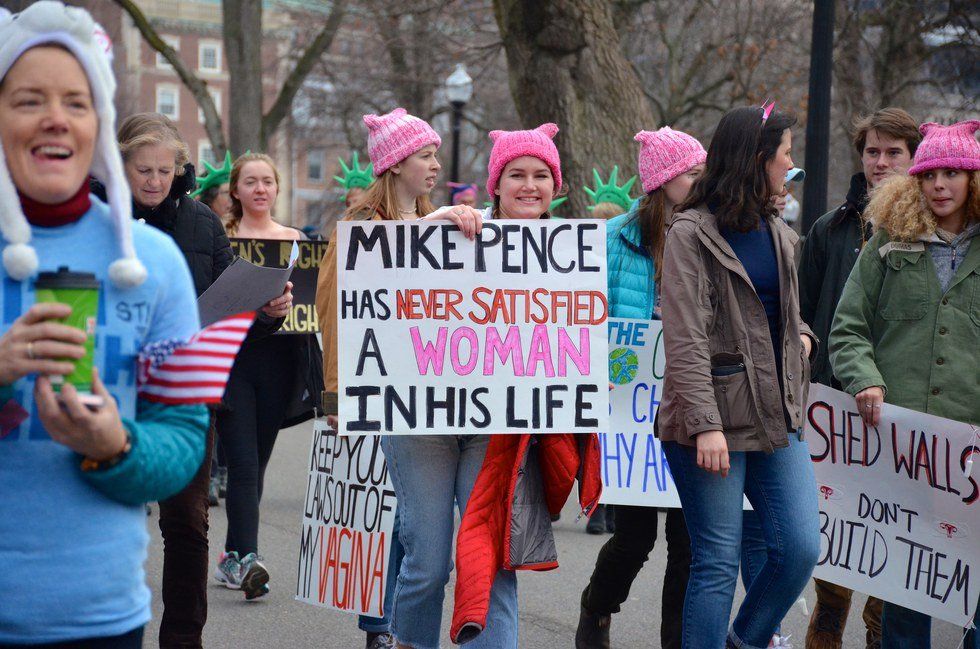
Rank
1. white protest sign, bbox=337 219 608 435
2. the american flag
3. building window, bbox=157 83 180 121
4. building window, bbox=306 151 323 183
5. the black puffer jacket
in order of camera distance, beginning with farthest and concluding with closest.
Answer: building window, bbox=157 83 180 121
building window, bbox=306 151 323 183
the black puffer jacket
white protest sign, bbox=337 219 608 435
the american flag

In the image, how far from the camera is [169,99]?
3241 inches

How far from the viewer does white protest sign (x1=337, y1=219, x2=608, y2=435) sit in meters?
4.36

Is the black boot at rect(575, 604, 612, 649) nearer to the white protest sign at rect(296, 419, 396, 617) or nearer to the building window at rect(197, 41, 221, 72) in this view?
the white protest sign at rect(296, 419, 396, 617)

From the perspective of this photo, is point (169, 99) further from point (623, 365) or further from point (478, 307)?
point (478, 307)

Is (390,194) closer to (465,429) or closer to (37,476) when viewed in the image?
(465,429)

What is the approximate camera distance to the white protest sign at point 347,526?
5.12 m

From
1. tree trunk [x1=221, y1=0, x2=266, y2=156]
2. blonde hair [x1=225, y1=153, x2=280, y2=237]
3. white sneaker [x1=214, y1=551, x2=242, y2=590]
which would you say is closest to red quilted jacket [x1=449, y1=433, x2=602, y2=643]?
white sneaker [x1=214, y1=551, x2=242, y2=590]

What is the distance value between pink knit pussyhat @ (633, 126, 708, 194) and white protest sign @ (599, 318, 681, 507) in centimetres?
66

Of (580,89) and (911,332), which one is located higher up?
(580,89)

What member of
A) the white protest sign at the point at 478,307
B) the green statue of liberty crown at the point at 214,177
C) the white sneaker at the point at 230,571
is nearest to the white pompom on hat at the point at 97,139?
the white protest sign at the point at 478,307

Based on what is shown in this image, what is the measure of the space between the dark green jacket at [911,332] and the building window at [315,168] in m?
74.1

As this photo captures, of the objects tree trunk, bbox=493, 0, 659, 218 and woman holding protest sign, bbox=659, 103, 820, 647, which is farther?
tree trunk, bbox=493, 0, 659, 218

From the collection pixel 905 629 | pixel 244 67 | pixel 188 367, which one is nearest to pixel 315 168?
pixel 244 67

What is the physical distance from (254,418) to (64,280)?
13.1ft
